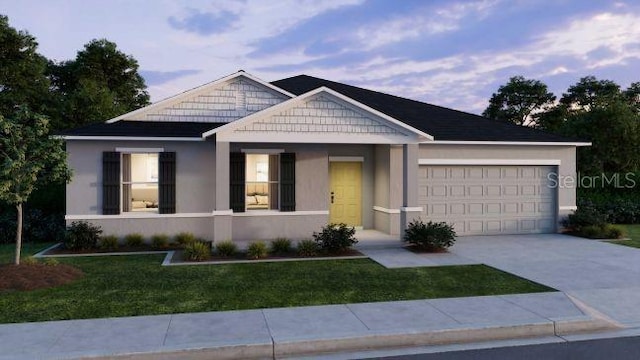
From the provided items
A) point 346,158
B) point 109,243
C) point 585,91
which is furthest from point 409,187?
point 585,91

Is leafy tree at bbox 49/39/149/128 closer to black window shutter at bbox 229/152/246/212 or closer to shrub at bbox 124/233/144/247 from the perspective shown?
shrub at bbox 124/233/144/247

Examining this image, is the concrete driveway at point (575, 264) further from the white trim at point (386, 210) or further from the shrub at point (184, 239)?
the shrub at point (184, 239)

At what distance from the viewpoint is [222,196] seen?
12594 millimetres

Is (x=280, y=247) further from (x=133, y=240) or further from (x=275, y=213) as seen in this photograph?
(x=133, y=240)

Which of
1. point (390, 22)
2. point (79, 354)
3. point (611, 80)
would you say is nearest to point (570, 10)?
point (390, 22)

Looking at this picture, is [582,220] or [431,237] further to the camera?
[582,220]

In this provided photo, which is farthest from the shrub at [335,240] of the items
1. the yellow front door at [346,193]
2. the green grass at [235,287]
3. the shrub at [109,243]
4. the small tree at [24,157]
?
the small tree at [24,157]

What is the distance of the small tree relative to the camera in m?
9.15

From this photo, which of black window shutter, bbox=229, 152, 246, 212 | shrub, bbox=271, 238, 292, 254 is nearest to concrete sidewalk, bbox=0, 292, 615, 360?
shrub, bbox=271, 238, 292, 254

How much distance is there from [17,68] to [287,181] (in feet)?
53.9

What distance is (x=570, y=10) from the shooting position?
15.8 metres

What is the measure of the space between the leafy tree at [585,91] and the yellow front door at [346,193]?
35040 mm

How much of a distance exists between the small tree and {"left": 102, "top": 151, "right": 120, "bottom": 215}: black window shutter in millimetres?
3420

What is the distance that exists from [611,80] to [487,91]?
35.9 ft
